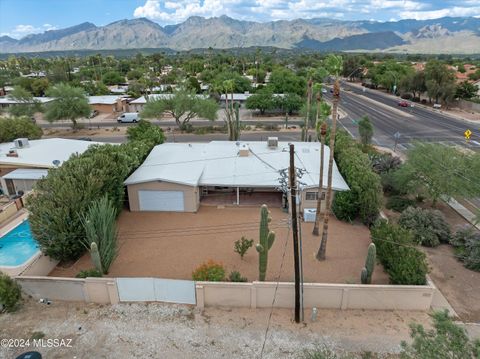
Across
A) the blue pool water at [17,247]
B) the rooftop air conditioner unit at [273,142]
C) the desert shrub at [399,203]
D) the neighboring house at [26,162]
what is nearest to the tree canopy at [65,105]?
the neighboring house at [26,162]

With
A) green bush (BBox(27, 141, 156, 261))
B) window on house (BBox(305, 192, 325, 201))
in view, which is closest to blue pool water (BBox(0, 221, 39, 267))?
green bush (BBox(27, 141, 156, 261))

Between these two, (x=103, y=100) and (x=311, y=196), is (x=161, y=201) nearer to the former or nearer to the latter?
(x=311, y=196)

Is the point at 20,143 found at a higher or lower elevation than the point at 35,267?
higher

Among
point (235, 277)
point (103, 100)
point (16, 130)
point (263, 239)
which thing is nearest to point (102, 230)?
point (235, 277)

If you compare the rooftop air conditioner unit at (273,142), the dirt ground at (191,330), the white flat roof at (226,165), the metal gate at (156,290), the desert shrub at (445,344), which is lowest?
the dirt ground at (191,330)

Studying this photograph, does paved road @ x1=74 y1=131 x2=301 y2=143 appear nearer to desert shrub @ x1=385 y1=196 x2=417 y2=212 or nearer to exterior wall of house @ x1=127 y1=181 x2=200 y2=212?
desert shrub @ x1=385 y1=196 x2=417 y2=212

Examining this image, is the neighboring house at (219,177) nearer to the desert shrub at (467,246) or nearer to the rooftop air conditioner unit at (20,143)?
the desert shrub at (467,246)

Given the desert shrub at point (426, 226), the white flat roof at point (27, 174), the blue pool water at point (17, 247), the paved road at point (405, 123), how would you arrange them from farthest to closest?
the paved road at point (405, 123), the white flat roof at point (27, 174), the desert shrub at point (426, 226), the blue pool water at point (17, 247)

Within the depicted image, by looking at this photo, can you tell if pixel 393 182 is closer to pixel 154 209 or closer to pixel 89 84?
pixel 154 209
